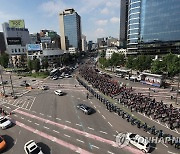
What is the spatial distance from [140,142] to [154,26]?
83998mm

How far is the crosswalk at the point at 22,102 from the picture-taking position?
34169 mm

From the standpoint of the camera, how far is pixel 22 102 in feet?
121

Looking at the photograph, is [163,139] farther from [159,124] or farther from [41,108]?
[41,108]

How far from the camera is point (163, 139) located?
19609mm

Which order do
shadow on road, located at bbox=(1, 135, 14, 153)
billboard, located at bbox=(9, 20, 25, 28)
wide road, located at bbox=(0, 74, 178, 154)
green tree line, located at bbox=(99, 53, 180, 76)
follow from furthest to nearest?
billboard, located at bbox=(9, 20, 25, 28) < green tree line, located at bbox=(99, 53, 180, 76) < shadow on road, located at bbox=(1, 135, 14, 153) < wide road, located at bbox=(0, 74, 178, 154)

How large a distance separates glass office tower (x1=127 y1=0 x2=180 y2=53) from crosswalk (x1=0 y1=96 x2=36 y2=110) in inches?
3003

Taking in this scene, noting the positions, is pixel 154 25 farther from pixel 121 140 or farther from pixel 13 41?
pixel 13 41

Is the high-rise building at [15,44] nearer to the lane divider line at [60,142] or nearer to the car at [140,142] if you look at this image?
the lane divider line at [60,142]

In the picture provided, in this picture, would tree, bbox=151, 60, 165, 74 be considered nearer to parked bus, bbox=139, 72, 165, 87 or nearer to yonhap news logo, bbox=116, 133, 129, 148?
parked bus, bbox=139, 72, 165, 87

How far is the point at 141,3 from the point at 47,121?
299ft

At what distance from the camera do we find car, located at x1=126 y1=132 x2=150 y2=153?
17.3 metres

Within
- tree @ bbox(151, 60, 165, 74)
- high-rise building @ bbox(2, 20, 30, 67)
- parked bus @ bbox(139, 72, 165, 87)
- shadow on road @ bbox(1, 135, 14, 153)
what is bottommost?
shadow on road @ bbox(1, 135, 14, 153)

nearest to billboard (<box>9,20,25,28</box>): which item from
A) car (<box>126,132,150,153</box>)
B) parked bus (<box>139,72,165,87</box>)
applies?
parked bus (<box>139,72,165,87</box>)

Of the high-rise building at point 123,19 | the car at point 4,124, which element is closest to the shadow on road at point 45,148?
the car at point 4,124
